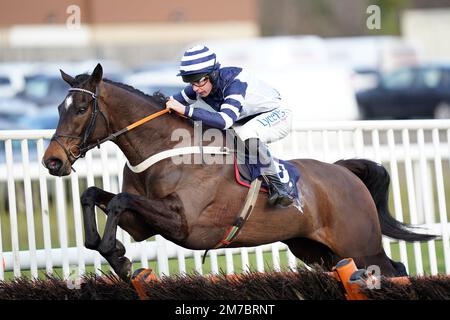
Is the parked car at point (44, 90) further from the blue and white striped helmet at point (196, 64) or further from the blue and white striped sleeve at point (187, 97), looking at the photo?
the blue and white striped helmet at point (196, 64)

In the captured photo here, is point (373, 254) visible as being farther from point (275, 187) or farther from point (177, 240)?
point (177, 240)

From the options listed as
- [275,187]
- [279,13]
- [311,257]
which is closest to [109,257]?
[275,187]

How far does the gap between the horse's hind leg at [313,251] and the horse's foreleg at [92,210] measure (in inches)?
58.0

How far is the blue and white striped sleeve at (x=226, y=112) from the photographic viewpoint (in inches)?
240

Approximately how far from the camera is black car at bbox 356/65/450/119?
2731 cm

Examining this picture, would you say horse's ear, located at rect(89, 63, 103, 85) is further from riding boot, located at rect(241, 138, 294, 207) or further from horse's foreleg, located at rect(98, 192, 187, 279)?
riding boot, located at rect(241, 138, 294, 207)

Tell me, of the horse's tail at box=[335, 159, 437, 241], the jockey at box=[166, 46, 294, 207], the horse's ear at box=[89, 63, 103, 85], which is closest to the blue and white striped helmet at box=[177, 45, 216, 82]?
the jockey at box=[166, 46, 294, 207]

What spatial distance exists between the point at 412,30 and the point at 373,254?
35.4m

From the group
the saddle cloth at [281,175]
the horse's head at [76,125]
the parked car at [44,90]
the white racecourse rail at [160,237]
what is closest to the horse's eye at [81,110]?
the horse's head at [76,125]

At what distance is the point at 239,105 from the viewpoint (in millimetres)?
6156

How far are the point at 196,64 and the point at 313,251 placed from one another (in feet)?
5.77

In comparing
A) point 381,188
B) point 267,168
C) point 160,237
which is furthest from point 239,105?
point 160,237

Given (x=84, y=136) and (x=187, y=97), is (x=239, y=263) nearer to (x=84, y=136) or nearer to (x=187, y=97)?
(x=187, y=97)
